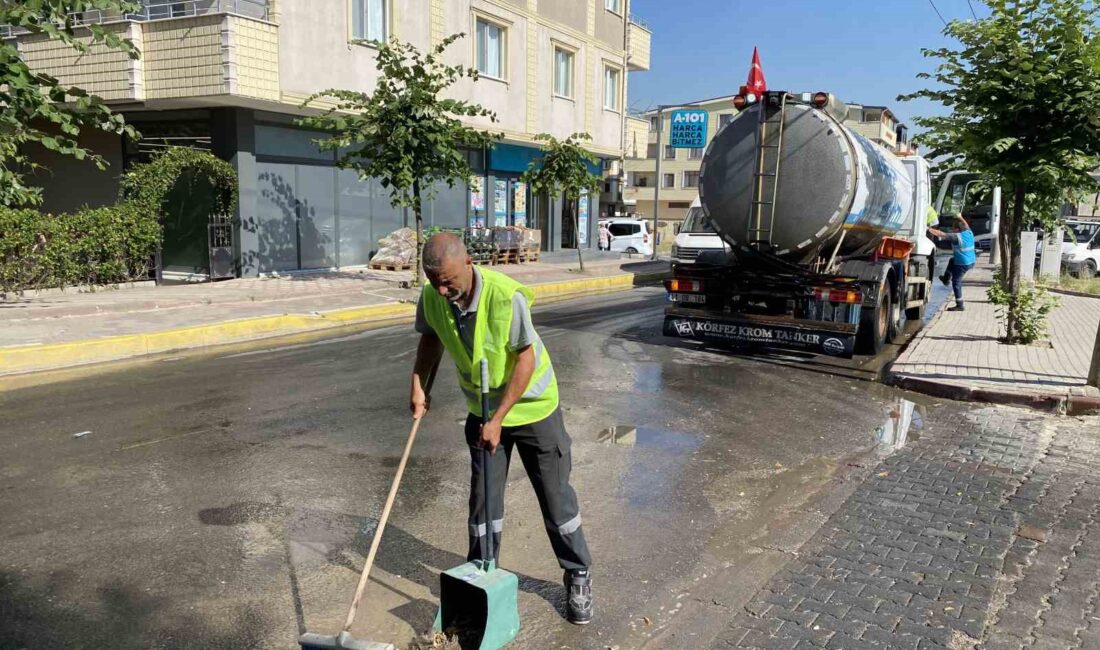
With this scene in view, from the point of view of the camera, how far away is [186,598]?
3.79m

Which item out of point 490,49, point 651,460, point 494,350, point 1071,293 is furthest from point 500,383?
point 490,49

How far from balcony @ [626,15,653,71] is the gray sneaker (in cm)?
2917

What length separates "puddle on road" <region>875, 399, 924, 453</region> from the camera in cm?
685

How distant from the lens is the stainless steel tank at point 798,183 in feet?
29.9

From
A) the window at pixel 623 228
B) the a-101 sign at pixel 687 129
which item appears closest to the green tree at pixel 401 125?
the a-101 sign at pixel 687 129

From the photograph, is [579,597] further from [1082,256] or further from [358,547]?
[1082,256]

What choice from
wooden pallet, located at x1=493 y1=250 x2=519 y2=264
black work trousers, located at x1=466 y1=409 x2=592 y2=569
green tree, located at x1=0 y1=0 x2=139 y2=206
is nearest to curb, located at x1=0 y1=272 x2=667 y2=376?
green tree, located at x1=0 y1=0 x2=139 y2=206

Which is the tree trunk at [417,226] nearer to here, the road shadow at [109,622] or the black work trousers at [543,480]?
the road shadow at [109,622]

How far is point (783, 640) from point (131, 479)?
13.7ft

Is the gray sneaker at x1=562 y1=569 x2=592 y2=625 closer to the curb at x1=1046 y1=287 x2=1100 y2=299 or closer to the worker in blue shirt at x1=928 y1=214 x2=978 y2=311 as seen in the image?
the worker in blue shirt at x1=928 y1=214 x2=978 y2=311

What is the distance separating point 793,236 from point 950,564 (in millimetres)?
5522

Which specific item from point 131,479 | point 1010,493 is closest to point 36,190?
point 131,479

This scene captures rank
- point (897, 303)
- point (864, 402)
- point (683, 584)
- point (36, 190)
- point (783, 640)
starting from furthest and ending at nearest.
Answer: point (897, 303)
point (36, 190)
point (864, 402)
point (683, 584)
point (783, 640)

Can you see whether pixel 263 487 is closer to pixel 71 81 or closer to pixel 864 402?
pixel 864 402
